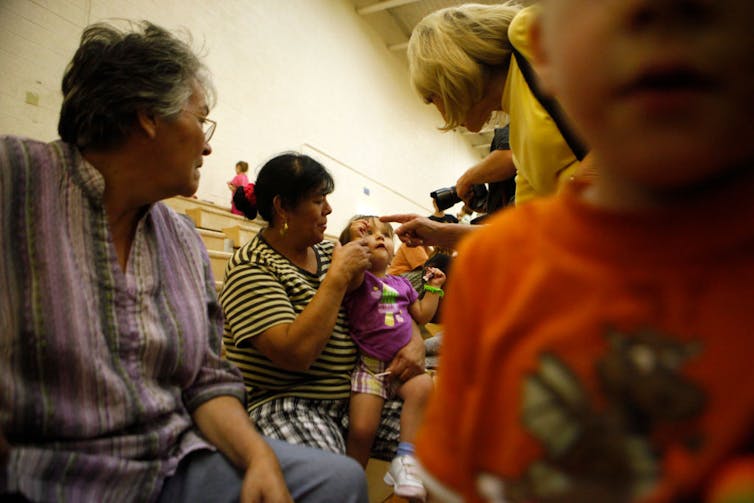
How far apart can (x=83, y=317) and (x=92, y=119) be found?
1.34 feet

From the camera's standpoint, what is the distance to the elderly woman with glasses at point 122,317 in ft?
2.42

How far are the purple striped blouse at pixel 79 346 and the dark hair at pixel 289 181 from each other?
0.68 m

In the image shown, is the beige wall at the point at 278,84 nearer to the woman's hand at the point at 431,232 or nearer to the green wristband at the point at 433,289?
the green wristband at the point at 433,289

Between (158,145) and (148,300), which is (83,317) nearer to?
(148,300)

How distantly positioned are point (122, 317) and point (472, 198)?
1.31 metres

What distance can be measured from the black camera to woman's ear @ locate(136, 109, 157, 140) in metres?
1.06

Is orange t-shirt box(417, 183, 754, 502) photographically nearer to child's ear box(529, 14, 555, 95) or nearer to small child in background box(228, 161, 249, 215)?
child's ear box(529, 14, 555, 95)

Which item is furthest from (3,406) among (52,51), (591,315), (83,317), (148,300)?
(52,51)

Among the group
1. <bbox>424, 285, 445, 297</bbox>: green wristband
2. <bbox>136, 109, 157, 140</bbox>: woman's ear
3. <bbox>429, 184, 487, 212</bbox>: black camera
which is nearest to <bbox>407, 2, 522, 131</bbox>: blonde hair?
<bbox>429, 184, 487, 212</bbox>: black camera

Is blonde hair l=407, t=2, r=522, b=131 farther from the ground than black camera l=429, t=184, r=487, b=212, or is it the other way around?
blonde hair l=407, t=2, r=522, b=131

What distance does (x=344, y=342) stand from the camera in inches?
59.3

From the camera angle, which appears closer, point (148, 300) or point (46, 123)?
point (148, 300)

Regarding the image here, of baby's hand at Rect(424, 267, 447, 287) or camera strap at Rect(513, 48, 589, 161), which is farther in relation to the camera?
baby's hand at Rect(424, 267, 447, 287)

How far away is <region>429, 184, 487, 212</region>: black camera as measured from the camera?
1.81 m
